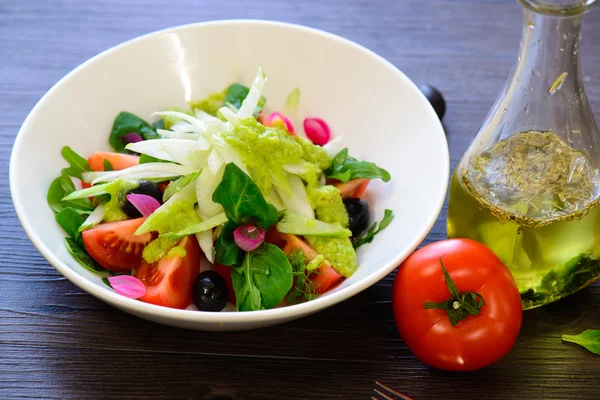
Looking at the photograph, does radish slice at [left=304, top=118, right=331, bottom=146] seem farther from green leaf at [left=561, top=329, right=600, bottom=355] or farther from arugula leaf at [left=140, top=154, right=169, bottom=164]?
green leaf at [left=561, top=329, right=600, bottom=355]

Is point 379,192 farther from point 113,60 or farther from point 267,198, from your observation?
point 113,60

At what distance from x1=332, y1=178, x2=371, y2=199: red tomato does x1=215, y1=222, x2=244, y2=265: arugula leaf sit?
37 cm

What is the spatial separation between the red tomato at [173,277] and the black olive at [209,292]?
0.03 meters

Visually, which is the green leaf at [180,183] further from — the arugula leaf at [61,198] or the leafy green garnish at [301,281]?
the leafy green garnish at [301,281]

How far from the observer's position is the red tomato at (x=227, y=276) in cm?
172

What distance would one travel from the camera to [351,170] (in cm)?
190

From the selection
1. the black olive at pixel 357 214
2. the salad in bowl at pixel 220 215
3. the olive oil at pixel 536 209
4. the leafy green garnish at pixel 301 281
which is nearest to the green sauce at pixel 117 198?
the salad in bowl at pixel 220 215

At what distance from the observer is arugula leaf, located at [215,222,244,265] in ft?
5.49

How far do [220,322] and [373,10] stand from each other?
1.91 m

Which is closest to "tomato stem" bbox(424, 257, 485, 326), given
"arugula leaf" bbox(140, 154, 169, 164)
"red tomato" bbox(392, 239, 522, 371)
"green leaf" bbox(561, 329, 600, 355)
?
"red tomato" bbox(392, 239, 522, 371)

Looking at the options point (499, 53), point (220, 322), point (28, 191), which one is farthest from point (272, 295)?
point (499, 53)

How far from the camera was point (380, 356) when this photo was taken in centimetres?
167

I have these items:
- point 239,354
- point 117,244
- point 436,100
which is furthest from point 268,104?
point 239,354

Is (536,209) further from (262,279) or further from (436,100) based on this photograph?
(436,100)
